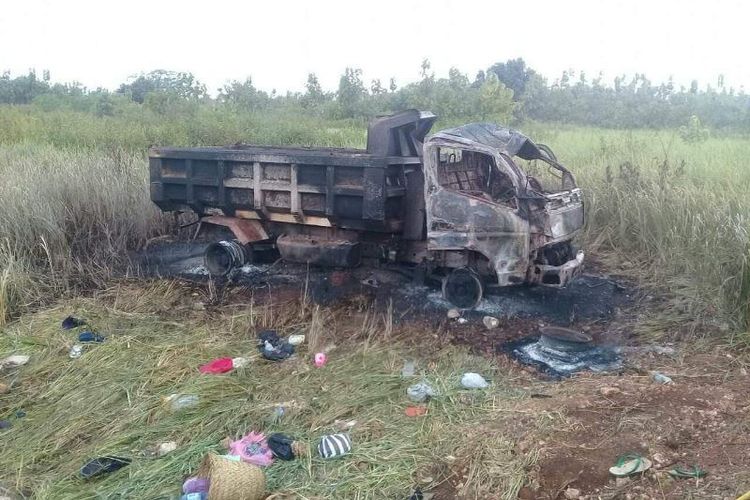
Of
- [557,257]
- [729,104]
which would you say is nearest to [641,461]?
[557,257]

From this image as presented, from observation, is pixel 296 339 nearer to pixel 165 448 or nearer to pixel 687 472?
pixel 165 448

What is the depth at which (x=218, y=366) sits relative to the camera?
562 cm

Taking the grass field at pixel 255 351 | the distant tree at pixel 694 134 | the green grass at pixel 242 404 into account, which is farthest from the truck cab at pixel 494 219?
the distant tree at pixel 694 134

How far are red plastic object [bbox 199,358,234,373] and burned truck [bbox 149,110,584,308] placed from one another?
209 cm

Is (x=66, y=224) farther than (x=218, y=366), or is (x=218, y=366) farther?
(x=66, y=224)

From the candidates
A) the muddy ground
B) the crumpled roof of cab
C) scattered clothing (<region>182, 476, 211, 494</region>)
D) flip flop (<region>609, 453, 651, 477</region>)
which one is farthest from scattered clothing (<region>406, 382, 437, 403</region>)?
the crumpled roof of cab

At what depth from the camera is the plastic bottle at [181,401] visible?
4973mm

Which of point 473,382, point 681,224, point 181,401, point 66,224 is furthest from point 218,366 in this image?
point 681,224

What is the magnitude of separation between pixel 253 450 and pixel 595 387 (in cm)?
Answer: 258

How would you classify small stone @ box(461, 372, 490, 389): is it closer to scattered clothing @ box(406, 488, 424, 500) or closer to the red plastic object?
scattered clothing @ box(406, 488, 424, 500)

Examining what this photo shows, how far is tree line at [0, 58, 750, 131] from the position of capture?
21.5 m

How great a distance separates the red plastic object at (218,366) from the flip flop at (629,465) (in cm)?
Result: 312

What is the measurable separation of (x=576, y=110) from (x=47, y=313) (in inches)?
1050

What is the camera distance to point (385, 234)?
741 cm
